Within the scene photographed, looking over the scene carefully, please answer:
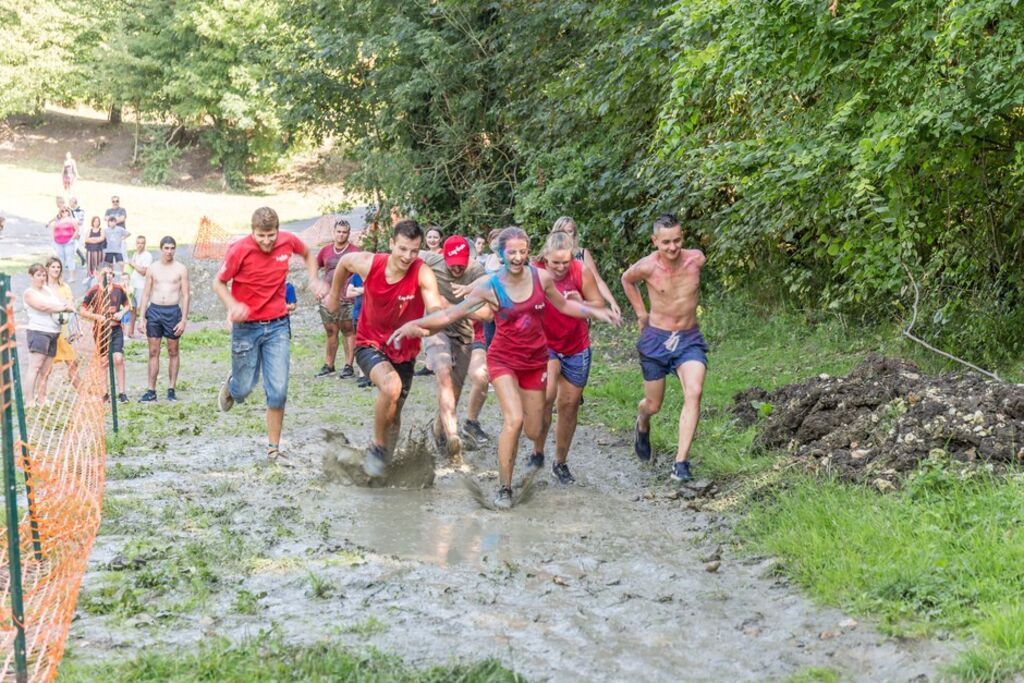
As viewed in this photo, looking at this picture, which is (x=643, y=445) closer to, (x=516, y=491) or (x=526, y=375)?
(x=516, y=491)

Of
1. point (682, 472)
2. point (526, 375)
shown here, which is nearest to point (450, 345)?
point (526, 375)

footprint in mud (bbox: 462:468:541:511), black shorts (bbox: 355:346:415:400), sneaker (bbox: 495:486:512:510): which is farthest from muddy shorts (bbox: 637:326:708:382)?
black shorts (bbox: 355:346:415:400)

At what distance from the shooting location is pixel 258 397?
13.4 metres

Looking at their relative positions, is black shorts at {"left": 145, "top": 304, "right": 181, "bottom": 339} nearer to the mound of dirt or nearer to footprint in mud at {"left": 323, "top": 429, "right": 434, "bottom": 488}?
footprint in mud at {"left": 323, "top": 429, "right": 434, "bottom": 488}

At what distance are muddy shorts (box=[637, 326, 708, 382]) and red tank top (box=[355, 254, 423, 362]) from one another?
1.79 metres

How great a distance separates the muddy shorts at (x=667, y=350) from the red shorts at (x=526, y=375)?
1.05 meters

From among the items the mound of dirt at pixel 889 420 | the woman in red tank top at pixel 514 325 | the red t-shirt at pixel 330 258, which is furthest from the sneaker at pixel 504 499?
the red t-shirt at pixel 330 258

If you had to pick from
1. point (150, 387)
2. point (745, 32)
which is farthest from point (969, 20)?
point (150, 387)

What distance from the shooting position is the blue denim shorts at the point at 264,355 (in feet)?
30.5

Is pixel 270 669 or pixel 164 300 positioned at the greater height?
pixel 164 300

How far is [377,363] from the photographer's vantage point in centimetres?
883

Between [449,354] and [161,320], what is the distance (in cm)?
436

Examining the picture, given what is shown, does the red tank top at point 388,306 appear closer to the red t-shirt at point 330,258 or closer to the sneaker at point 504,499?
the sneaker at point 504,499

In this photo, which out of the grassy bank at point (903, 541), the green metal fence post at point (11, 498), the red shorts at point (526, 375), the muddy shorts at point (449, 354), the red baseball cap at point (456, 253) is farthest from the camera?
the red baseball cap at point (456, 253)
